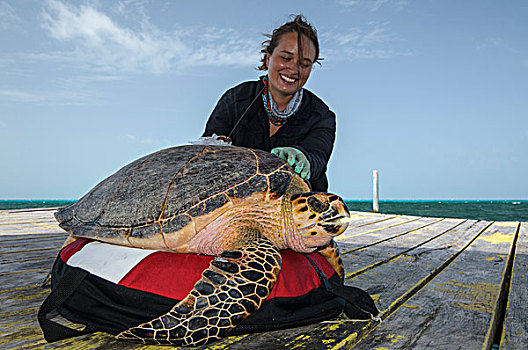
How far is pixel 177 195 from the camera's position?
201 cm

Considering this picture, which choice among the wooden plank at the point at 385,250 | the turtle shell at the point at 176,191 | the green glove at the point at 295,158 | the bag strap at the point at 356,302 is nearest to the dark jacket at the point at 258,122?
the green glove at the point at 295,158

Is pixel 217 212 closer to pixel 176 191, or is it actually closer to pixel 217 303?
pixel 176 191

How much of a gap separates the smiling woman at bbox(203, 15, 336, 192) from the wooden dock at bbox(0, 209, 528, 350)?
106cm

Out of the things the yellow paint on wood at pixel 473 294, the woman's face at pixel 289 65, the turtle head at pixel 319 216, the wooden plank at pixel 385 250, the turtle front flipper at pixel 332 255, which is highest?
the woman's face at pixel 289 65

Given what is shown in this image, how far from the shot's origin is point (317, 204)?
6.82 ft

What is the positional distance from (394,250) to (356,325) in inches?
85.1

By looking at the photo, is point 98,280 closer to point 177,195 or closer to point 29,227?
point 177,195

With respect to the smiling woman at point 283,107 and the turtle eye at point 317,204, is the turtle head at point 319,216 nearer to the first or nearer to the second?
the turtle eye at point 317,204

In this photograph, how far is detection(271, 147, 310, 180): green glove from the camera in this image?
2596mm

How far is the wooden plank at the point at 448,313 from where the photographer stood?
4.94 ft

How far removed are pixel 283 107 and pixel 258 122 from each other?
284mm

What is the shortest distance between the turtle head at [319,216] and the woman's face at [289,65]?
1407 mm

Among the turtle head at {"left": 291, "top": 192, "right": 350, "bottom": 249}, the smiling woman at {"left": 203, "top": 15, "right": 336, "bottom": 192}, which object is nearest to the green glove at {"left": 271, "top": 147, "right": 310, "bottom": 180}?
the smiling woman at {"left": 203, "top": 15, "right": 336, "bottom": 192}

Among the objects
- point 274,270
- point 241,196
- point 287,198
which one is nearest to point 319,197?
point 287,198
